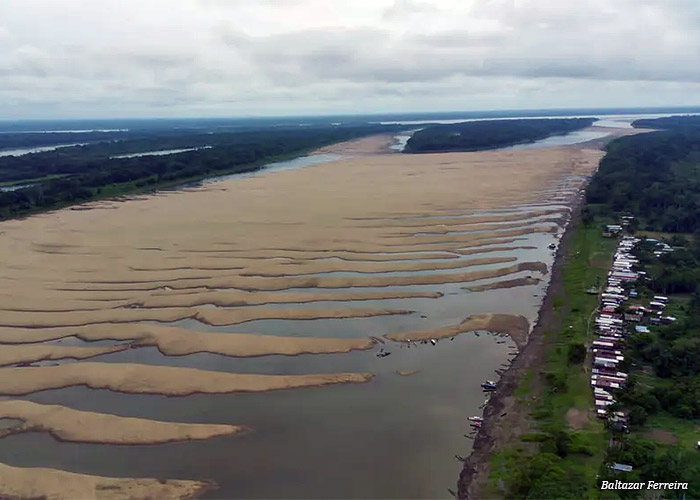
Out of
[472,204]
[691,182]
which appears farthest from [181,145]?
[691,182]

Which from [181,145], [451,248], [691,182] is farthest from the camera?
[181,145]

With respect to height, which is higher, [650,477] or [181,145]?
[181,145]

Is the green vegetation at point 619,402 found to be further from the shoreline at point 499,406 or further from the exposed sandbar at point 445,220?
the exposed sandbar at point 445,220

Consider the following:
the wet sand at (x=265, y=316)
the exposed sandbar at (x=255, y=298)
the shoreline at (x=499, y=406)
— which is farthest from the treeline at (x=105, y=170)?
the shoreline at (x=499, y=406)

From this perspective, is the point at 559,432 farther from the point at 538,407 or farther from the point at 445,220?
the point at 445,220

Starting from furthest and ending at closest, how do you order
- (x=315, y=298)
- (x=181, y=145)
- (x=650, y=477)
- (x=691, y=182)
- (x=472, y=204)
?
(x=181, y=145) < (x=691, y=182) < (x=472, y=204) < (x=315, y=298) < (x=650, y=477)

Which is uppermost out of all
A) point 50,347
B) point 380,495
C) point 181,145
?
point 181,145

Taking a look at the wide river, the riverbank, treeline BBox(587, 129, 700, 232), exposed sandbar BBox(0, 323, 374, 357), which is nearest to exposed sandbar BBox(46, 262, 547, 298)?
the wide river

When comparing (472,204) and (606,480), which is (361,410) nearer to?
(606,480)
